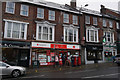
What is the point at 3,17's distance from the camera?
15.7 metres

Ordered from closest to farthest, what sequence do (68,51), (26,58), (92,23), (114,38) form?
(26,58), (68,51), (92,23), (114,38)

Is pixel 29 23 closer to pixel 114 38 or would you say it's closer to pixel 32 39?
pixel 32 39

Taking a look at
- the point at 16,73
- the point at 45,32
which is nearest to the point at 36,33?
the point at 45,32

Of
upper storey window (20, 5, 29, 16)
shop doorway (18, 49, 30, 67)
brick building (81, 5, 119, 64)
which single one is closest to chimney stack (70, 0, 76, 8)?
brick building (81, 5, 119, 64)

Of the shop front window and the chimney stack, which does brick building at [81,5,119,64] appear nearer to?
the shop front window

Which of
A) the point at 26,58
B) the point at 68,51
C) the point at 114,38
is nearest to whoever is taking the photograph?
the point at 26,58

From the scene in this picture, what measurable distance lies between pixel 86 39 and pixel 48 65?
896cm

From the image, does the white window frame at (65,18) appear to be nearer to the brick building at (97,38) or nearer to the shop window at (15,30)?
the brick building at (97,38)

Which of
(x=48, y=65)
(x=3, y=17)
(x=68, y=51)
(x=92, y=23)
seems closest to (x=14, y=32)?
(x=3, y=17)

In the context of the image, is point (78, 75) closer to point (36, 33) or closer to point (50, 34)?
point (36, 33)

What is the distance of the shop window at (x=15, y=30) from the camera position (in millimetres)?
15867

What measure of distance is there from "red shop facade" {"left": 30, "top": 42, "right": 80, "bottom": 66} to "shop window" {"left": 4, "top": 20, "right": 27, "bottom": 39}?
90.3 inches

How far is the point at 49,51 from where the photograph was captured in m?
18.2

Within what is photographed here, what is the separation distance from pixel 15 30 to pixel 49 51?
20.3ft
